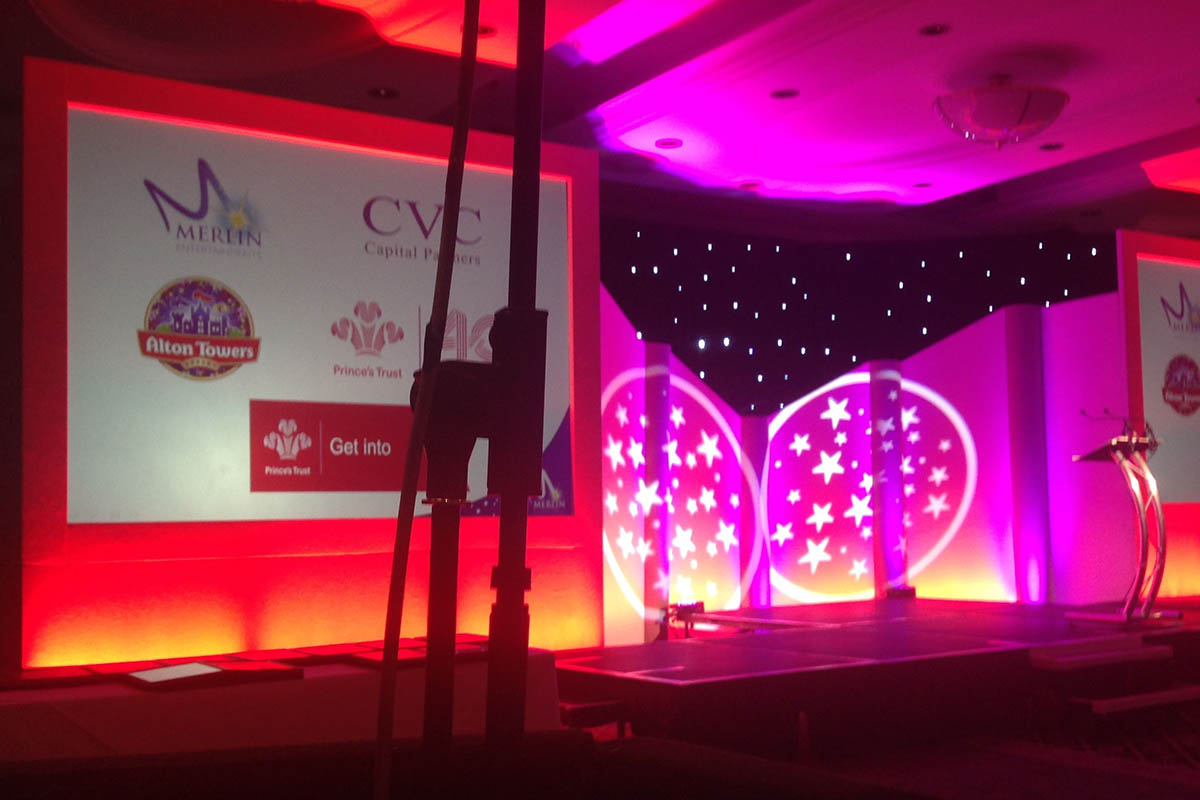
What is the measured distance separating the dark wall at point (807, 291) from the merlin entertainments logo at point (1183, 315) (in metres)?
0.49

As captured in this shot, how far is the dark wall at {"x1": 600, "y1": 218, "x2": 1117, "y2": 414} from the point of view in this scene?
6332 millimetres

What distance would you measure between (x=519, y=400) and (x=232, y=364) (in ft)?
10.8

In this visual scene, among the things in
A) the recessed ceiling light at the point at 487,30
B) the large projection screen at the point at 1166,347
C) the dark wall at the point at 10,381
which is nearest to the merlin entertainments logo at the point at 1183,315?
the large projection screen at the point at 1166,347

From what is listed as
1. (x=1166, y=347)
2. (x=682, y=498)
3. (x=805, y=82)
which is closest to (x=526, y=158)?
(x=805, y=82)

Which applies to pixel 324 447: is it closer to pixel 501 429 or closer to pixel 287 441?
pixel 287 441

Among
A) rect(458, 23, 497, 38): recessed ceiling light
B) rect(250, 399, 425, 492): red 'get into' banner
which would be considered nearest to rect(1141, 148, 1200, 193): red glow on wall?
rect(458, 23, 497, 38): recessed ceiling light

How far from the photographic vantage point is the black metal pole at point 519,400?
77 centimetres

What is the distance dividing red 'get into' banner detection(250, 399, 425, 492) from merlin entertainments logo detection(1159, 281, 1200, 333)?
511 cm

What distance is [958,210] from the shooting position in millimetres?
7359

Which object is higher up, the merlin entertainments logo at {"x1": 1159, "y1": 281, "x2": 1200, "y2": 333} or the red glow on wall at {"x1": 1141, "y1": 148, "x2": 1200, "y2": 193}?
the red glow on wall at {"x1": 1141, "y1": 148, "x2": 1200, "y2": 193}

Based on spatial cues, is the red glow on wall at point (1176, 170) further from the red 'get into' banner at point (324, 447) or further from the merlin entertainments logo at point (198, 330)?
the merlin entertainments logo at point (198, 330)

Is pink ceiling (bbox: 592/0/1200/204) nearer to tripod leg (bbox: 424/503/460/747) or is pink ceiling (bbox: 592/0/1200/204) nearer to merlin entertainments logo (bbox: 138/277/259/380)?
merlin entertainments logo (bbox: 138/277/259/380)

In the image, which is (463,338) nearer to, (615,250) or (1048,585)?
(615,250)

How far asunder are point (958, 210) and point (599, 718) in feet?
16.3
